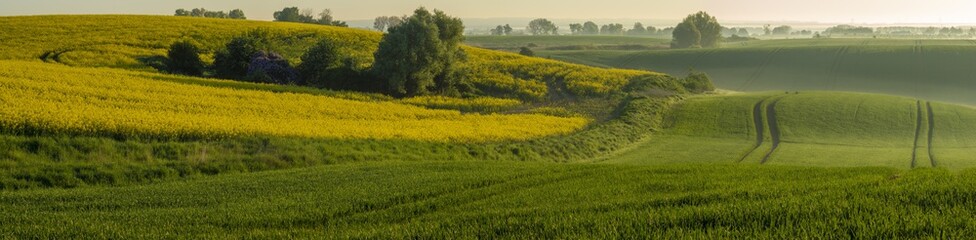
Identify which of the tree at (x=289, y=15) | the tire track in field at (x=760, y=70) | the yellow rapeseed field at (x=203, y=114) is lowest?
the tire track in field at (x=760, y=70)

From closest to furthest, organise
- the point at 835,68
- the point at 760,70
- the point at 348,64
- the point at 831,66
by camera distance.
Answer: the point at 348,64 < the point at 835,68 < the point at 831,66 < the point at 760,70

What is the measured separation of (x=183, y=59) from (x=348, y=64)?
1100 cm

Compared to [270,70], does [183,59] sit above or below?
above

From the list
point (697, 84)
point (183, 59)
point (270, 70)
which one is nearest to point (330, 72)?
point (270, 70)

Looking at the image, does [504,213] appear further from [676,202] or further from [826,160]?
[826,160]

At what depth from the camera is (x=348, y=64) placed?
170 ft

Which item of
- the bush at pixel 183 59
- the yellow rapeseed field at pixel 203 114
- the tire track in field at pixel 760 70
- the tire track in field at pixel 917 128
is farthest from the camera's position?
the tire track in field at pixel 760 70

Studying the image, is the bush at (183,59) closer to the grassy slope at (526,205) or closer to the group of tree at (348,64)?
the group of tree at (348,64)

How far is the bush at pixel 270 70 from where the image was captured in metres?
48.8

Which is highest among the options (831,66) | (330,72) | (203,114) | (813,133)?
(330,72)

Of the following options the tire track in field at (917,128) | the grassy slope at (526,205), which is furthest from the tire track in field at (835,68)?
the grassy slope at (526,205)

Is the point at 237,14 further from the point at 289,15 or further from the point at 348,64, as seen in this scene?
the point at 348,64

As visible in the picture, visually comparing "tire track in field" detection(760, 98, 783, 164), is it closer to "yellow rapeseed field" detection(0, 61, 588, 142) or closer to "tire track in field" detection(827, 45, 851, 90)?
"yellow rapeseed field" detection(0, 61, 588, 142)

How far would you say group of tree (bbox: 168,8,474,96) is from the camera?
4991 cm
